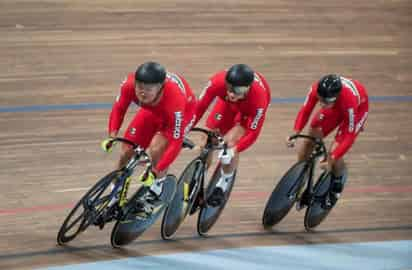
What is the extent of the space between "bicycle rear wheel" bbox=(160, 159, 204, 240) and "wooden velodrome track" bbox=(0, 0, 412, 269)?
106 millimetres

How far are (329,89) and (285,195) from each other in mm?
887

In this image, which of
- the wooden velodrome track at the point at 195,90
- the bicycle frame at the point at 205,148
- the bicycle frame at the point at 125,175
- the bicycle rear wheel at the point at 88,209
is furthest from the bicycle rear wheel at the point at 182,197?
the bicycle rear wheel at the point at 88,209

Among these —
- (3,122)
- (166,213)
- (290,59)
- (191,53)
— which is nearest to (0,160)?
(3,122)

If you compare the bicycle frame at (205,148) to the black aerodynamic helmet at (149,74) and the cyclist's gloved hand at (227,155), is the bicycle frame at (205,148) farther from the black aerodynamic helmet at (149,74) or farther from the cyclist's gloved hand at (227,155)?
the black aerodynamic helmet at (149,74)

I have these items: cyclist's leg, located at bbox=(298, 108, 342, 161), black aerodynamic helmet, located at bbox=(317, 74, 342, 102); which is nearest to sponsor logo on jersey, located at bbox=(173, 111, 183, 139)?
black aerodynamic helmet, located at bbox=(317, 74, 342, 102)

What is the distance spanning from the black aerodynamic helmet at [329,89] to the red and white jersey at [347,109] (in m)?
0.10

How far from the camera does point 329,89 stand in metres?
5.59

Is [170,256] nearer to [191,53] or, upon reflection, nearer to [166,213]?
[166,213]

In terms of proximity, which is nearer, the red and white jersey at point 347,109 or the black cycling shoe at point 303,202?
the red and white jersey at point 347,109

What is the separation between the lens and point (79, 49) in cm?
848

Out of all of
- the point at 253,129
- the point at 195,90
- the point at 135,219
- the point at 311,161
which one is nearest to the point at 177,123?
the point at 253,129

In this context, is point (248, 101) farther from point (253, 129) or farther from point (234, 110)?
point (234, 110)

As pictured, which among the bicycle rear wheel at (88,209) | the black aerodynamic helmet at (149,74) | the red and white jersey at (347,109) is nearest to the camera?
the black aerodynamic helmet at (149,74)

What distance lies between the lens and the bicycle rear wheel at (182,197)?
582cm
